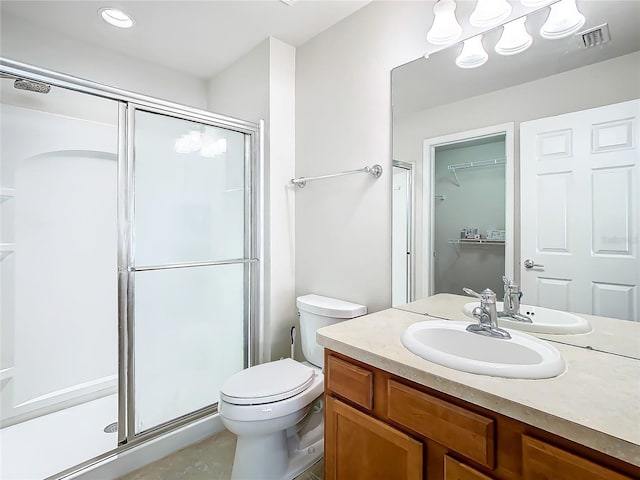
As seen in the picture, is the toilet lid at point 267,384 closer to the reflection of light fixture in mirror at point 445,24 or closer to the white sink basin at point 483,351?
the white sink basin at point 483,351

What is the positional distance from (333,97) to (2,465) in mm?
2534

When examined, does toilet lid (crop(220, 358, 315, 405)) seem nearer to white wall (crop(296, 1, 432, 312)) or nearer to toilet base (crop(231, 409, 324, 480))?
toilet base (crop(231, 409, 324, 480))

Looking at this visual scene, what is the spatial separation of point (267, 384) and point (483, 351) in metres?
0.92

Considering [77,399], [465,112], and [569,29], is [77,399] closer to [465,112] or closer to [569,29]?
[465,112]

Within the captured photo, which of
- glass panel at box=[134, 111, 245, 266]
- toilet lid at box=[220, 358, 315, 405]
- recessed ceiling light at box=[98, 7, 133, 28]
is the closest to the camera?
toilet lid at box=[220, 358, 315, 405]

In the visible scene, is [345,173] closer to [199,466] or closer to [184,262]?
[184,262]

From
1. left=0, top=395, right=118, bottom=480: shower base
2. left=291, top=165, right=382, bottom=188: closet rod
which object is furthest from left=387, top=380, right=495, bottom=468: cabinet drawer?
left=0, top=395, right=118, bottom=480: shower base

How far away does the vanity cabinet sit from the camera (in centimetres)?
67

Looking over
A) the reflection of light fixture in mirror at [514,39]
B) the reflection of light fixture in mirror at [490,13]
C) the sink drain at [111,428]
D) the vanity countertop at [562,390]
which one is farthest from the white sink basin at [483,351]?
the sink drain at [111,428]

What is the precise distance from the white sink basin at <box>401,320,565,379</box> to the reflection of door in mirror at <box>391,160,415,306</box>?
31cm

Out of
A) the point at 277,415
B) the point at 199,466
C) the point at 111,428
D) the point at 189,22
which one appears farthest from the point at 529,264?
the point at 111,428

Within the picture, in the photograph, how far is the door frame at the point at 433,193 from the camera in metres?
1.25

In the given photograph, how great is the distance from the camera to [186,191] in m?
1.82

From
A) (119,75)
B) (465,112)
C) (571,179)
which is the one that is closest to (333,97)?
(465,112)
